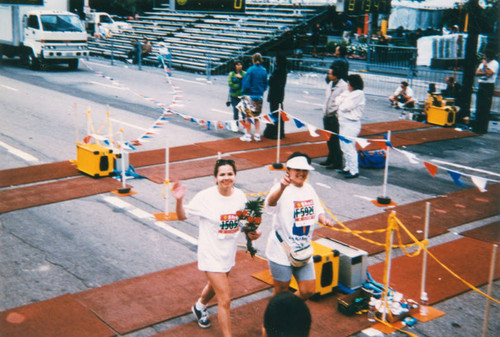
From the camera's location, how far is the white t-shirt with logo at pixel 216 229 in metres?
5.10

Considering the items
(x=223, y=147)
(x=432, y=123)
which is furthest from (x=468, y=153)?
(x=223, y=147)

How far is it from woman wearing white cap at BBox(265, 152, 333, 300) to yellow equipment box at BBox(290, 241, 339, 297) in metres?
0.90

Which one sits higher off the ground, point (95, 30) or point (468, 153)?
point (95, 30)

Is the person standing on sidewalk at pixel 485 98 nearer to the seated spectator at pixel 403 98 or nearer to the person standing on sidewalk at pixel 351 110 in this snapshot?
the seated spectator at pixel 403 98

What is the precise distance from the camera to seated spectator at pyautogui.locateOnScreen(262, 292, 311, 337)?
3.08 meters

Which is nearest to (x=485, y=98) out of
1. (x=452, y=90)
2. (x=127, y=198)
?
(x=452, y=90)

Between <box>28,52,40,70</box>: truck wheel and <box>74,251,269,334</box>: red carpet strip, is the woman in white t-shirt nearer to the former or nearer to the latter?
<box>74,251,269,334</box>: red carpet strip

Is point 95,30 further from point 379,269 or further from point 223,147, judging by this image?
point 379,269

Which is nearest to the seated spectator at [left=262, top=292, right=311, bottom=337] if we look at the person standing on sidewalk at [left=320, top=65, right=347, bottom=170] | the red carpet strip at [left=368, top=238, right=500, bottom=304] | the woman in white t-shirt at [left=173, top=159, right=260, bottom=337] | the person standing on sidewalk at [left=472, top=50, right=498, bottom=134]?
the woman in white t-shirt at [left=173, top=159, right=260, bottom=337]

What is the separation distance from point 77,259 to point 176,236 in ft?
5.11

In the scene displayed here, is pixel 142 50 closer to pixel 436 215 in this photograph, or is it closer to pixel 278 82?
pixel 278 82

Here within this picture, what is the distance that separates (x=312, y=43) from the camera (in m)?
33.6

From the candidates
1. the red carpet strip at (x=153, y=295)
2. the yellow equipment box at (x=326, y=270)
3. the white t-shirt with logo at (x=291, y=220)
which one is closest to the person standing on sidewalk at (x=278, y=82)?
the red carpet strip at (x=153, y=295)

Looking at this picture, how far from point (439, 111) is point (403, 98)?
10.0 ft
